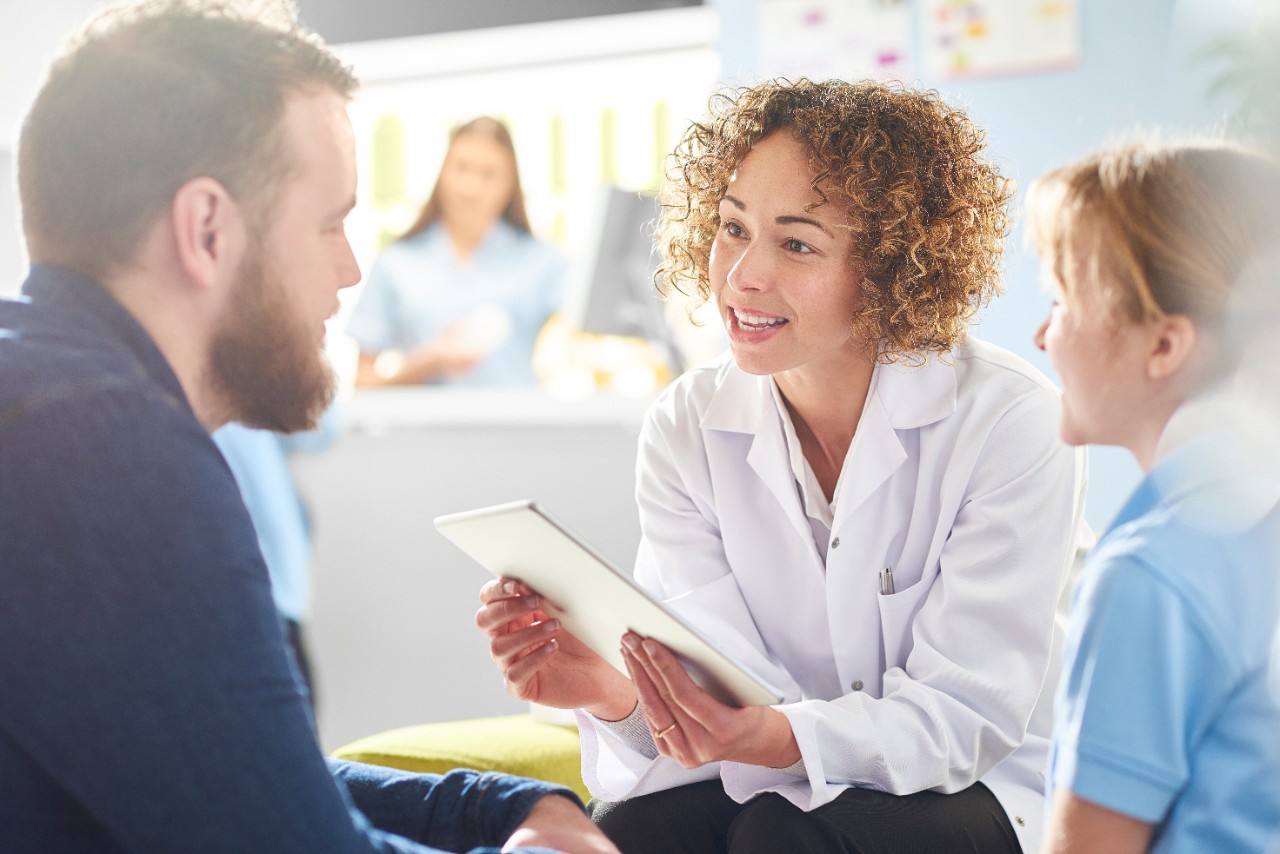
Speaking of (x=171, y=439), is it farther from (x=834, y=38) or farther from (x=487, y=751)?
(x=834, y=38)

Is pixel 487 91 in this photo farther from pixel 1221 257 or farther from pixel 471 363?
pixel 1221 257

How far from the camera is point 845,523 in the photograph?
154 centimetres

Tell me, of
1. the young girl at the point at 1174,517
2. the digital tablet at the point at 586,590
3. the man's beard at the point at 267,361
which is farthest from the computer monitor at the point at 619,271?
the young girl at the point at 1174,517

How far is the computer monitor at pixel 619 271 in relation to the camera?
2.92 meters

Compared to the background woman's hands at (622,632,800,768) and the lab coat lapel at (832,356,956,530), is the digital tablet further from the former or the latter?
the lab coat lapel at (832,356,956,530)

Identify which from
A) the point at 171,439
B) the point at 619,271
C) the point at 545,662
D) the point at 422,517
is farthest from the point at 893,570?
the point at 422,517

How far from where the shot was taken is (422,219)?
336 centimetres

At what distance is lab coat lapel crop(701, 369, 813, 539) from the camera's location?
160cm

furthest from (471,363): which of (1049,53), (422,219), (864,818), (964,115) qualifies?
(864,818)

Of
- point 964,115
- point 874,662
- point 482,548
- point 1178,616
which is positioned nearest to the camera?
point 1178,616

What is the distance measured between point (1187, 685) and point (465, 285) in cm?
265

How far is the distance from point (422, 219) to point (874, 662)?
2221 mm

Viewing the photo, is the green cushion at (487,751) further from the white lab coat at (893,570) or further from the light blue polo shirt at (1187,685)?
the light blue polo shirt at (1187,685)

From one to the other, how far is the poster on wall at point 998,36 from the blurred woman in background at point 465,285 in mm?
1152
